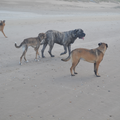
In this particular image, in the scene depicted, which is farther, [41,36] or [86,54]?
[41,36]

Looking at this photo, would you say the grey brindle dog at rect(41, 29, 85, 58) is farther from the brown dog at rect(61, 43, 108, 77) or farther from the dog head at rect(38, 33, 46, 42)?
the brown dog at rect(61, 43, 108, 77)

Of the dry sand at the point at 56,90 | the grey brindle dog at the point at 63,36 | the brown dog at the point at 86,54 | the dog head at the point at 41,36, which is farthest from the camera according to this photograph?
the grey brindle dog at the point at 63,36

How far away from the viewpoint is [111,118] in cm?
423

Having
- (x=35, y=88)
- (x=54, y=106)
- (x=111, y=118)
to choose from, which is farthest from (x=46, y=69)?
(x=111, y=118)

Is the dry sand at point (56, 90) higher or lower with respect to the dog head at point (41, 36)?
lower

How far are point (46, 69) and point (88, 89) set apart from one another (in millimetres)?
2364

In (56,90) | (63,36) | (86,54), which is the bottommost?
(56,90)

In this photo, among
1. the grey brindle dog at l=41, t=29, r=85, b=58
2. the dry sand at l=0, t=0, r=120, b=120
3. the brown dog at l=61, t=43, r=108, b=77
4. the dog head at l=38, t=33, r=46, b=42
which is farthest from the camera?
the grey brindle dog at l=41, t=29, r=85, b=58

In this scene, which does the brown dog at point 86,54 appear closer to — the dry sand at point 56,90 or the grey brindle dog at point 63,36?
the dry sand at point 56,90

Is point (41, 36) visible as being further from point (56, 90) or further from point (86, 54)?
point (56, 90)

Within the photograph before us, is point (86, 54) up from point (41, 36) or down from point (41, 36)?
down

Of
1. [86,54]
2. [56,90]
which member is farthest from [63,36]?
[56,90]

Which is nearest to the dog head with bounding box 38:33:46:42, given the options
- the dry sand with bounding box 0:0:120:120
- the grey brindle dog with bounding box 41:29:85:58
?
the grey brindle dog with bounding box 41:29:85:58

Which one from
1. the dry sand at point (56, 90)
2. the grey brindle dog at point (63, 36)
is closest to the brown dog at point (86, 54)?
the dry sand at point (56, 90)
